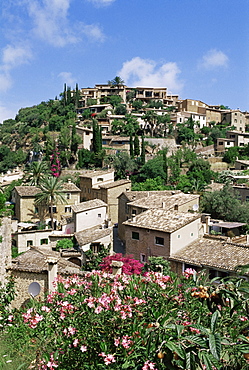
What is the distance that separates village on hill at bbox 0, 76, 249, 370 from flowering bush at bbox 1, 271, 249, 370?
0.27 m

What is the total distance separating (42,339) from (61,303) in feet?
2.38

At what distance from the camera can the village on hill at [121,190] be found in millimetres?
18984

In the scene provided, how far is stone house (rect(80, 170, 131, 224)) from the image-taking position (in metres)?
37.1

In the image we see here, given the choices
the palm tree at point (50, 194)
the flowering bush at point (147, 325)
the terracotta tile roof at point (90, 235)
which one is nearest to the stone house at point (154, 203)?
the terracotta tile roof at point (90, 235)

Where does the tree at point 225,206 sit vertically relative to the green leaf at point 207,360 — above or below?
below

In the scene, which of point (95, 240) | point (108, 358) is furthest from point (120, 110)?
point (108, 358)

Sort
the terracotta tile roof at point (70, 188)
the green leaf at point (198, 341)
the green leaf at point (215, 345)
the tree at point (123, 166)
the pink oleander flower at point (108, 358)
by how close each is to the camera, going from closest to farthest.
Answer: the green leaf at point (215, 345) → the green leaf at point (198, 341) → the pink oleander flower at point (108, 358) → the terracotta tile roof at point (70, 188) → the tree at point (123, 166)

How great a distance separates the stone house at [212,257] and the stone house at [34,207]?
17.5 m

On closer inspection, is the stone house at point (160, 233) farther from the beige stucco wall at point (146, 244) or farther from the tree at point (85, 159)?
the tree at point (85, 159)

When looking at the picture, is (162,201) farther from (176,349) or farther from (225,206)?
(176,349)

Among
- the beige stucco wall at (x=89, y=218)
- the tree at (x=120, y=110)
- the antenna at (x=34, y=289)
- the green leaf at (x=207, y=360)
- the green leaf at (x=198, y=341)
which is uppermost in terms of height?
the tree at (x=120, y=110)

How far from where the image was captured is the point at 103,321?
567 centimetres

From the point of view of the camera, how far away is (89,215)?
105 ft

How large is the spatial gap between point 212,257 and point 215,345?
15894mm
